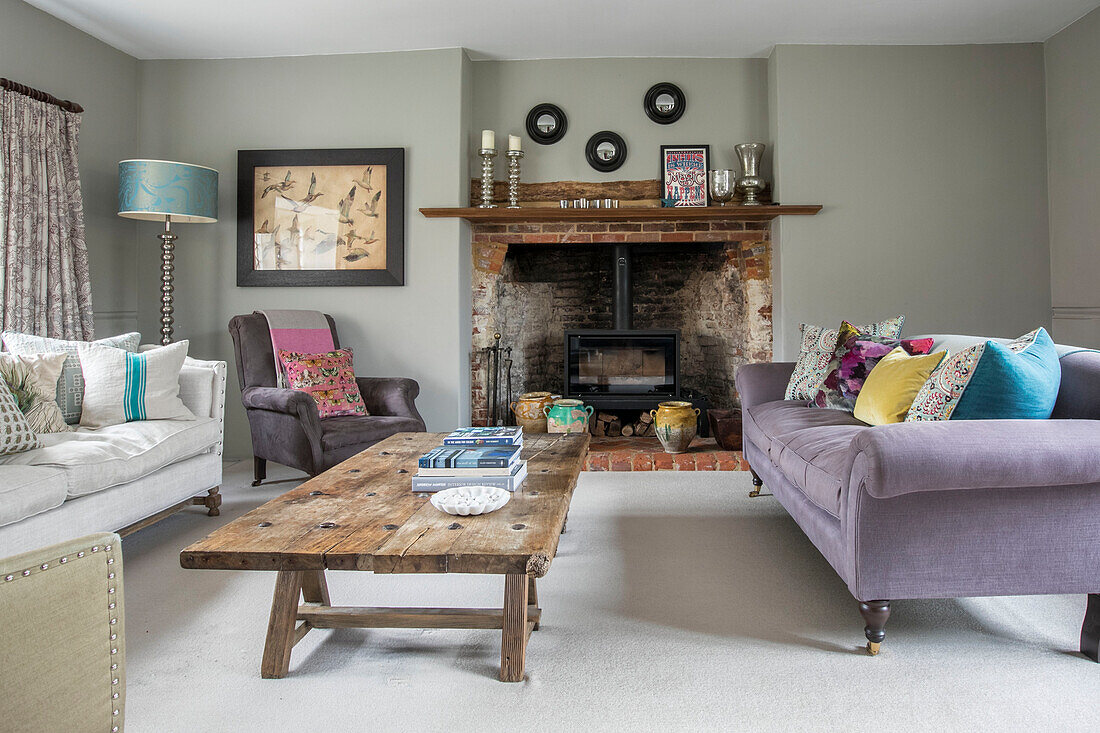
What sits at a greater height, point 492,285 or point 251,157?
point 251,157

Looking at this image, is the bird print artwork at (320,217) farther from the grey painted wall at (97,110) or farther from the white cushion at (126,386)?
the white cushion at (126,386)

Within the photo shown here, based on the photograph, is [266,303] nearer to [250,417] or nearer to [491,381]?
[250,417]

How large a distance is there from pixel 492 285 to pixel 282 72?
186 centimetres

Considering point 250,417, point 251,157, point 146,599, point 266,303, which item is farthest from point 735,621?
point 251,157

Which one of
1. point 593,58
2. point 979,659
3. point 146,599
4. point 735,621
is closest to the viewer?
point 979,659

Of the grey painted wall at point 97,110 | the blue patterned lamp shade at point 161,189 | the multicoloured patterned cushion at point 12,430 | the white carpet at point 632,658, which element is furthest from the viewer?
the blue patterned lamp shade at point 161,189

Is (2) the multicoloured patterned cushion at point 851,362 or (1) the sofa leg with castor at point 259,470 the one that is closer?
(2) the multicoloured patterned cushion at point 851,362

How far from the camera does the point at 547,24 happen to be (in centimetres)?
422

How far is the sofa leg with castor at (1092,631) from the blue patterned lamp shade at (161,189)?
4.33m

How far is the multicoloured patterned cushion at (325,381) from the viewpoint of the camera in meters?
3.99

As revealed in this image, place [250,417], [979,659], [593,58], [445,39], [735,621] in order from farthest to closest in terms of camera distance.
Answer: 1. [593,58]
2. [445,39]
3. [250,417]
4. [735,621]
5. [979,659]

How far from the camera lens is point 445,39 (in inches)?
175

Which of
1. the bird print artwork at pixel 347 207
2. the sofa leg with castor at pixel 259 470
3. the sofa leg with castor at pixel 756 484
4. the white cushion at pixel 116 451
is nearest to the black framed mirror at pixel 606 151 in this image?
the bird print artwork at pixel 347 207

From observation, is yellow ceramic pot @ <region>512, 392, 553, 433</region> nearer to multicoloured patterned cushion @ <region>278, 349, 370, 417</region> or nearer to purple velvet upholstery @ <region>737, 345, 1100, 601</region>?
multicoloured patterned cushion @ <region>278, 349, 370, 417</region>
